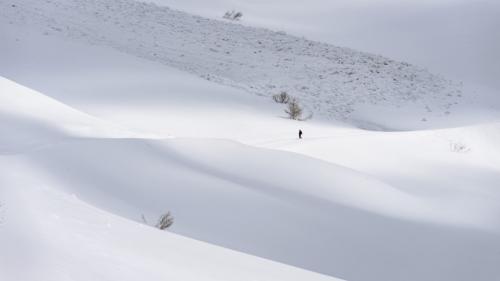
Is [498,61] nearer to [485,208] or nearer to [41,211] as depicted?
[485,208]

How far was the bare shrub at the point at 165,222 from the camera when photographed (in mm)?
4805

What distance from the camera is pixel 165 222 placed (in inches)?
192

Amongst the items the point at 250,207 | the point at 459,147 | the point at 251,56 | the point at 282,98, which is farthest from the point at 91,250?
the point at 251,56

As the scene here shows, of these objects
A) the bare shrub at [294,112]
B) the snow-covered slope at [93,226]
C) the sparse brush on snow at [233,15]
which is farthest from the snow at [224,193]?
the sparse brush on snow at [233,15]

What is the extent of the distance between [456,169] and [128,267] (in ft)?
19.3

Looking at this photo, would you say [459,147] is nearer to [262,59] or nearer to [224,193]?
[224,193]

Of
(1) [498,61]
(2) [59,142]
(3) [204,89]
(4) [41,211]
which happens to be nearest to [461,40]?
(1) [498,61]

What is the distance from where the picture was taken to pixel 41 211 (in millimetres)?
3447

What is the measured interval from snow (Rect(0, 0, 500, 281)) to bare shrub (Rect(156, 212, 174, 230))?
0.10 meters

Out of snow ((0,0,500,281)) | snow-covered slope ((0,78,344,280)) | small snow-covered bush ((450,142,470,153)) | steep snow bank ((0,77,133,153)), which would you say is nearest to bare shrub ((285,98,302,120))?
snow ((0,0,500,281))

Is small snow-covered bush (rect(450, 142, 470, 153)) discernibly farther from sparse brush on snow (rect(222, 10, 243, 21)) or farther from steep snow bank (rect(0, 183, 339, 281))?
sparse brush on snow (rect(222, 10, 243, 21))

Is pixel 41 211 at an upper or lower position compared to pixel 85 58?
lower

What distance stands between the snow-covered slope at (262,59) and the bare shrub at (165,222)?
→ 8206mm

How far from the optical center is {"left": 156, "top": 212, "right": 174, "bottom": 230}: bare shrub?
480cm
